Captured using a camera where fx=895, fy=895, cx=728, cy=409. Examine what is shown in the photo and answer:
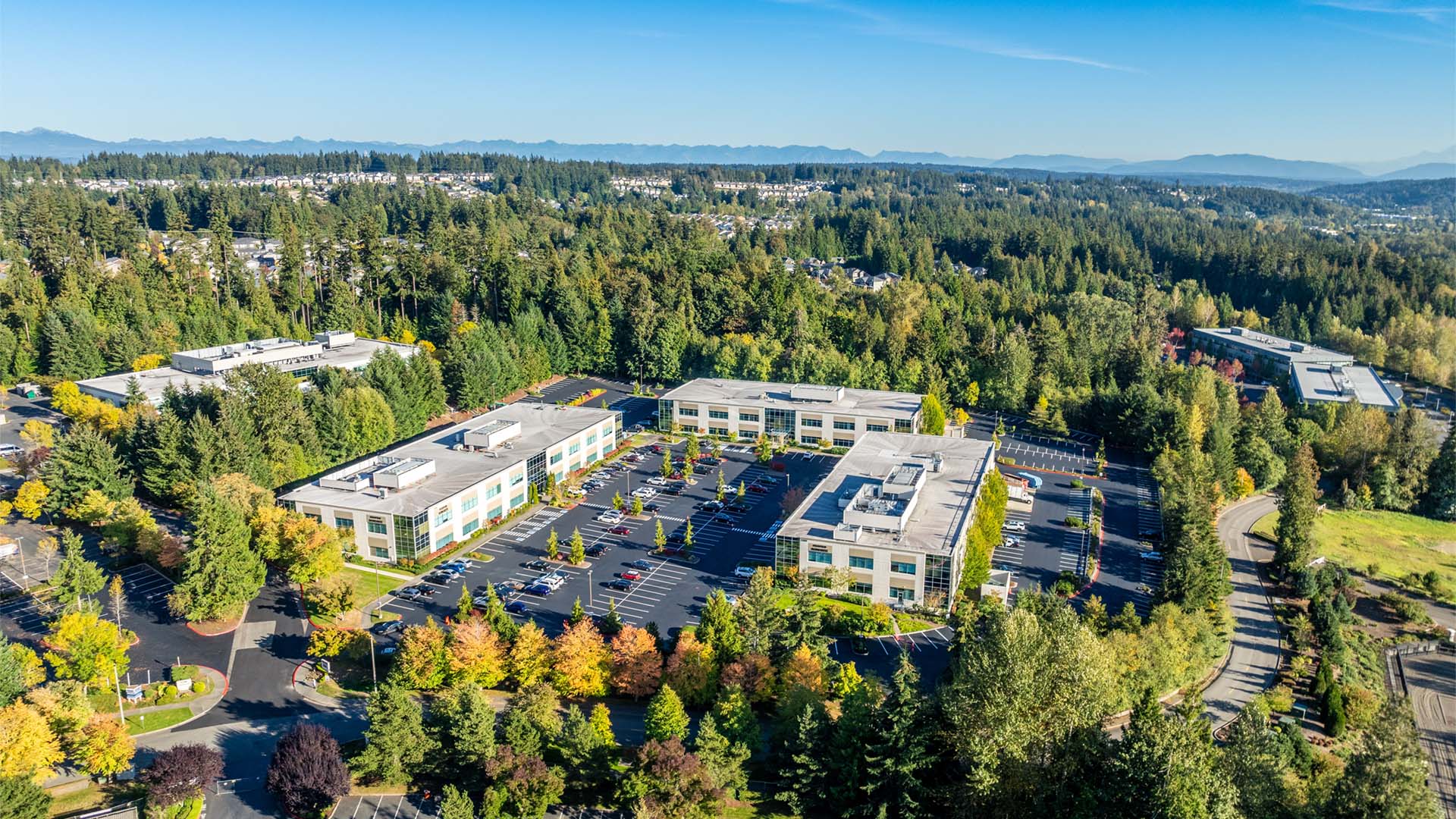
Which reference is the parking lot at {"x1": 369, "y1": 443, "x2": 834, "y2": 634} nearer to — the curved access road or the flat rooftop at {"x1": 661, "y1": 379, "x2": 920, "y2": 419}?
the flat rooftop at {"x1": 661, "y1": 379, "x2": 920, "y2": 419}

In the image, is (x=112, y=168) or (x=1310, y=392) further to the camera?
(x=112, y=168)

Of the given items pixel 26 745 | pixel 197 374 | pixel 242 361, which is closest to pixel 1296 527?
pixel 26 745

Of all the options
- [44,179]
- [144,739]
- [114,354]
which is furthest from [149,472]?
[44,179]

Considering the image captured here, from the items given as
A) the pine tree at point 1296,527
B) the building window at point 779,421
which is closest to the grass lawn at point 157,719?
Result: the building window at point 779,421

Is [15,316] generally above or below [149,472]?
above

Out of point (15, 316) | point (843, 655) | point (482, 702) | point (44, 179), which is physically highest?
point (44, 179)

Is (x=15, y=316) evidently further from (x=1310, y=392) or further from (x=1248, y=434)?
(x=1310, y=392)
